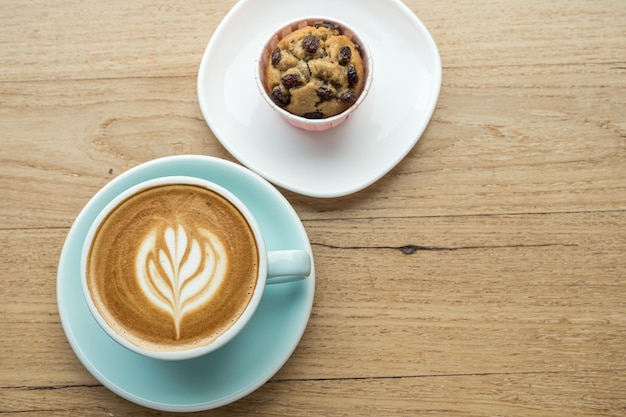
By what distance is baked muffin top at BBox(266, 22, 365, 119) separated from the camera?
1164mm

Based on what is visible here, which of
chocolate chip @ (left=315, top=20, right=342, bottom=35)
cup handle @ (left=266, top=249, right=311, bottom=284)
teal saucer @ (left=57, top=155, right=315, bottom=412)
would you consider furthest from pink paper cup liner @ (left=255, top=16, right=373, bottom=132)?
cup handle @ (left=266, top=249, right=311, bottom=284)

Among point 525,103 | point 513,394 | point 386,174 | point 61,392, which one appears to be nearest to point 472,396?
point 513,394

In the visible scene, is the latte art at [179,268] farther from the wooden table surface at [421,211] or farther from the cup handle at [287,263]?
the wooden table surface at [421,211]

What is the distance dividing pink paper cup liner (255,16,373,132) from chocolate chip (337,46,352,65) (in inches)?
1.7

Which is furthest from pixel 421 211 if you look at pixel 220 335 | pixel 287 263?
pixel 220 335

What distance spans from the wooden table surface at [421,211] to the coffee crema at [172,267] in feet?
0.77

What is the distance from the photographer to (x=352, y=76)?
117 cm

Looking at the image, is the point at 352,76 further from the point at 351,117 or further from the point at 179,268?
the point at 179,268

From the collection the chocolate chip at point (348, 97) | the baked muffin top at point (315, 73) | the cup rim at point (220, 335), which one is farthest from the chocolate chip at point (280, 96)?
the cup rim at point (220, 335)

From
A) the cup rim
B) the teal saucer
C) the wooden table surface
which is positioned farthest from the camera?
the wooden table surface

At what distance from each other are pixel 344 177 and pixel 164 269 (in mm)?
394

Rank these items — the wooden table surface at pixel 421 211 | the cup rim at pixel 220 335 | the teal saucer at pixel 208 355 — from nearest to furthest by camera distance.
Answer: the cup rim at pixel 220 335, the teal saucer at pixel 208 355, the wooden table surface at pixel 421 211

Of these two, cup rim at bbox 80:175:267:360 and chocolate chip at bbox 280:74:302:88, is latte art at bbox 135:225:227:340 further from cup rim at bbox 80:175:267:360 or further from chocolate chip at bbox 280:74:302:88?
chocolate chip at bbox 280:74:302:88

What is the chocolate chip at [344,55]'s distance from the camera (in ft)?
3.81
